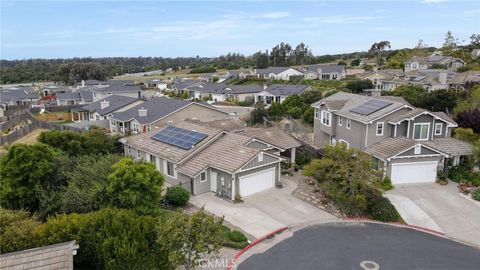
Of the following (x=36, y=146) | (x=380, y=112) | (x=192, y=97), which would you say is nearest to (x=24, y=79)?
(x=192, y=97)

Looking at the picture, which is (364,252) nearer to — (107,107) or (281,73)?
(107,107)

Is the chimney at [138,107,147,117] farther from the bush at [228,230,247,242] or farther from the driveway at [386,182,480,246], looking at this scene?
the driveway at [386,182,480,246]

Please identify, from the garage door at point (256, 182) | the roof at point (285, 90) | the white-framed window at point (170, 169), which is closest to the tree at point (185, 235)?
the garage door at point (256, 182)

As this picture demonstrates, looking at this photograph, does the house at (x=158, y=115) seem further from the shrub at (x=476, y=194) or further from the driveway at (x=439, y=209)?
the shrub at (x=476, y=194)

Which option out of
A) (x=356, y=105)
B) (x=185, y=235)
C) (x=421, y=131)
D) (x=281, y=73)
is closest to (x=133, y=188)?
(x=185, y=235)

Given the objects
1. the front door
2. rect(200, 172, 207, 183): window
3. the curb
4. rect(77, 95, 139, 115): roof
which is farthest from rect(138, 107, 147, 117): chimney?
the curb

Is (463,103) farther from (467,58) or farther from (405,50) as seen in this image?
(405,50)
